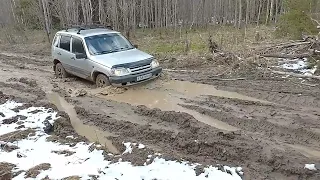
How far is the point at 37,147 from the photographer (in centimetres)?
639

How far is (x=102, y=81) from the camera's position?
1013 centimetres

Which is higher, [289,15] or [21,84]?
[289,15]

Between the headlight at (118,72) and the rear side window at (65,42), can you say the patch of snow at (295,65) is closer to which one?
the headlight at (118,72)

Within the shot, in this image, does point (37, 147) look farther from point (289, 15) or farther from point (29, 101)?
point (289, 15)

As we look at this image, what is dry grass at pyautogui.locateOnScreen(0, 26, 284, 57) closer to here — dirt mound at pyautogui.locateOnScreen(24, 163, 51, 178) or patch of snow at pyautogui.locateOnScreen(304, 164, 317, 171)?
patch of snow at pyautogui.locateOnScreen(304, 164, 317, 171)

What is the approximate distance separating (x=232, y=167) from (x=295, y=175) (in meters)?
0.89

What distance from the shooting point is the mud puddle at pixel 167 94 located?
8633 millimetres

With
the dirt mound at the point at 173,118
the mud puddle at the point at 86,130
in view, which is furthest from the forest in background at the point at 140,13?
the dirt mound at the point at 173,118

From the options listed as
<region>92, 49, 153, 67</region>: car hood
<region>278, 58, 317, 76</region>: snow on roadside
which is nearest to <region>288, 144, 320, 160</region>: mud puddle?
<region>278, 58, 317, 76</region>: snow on roadside

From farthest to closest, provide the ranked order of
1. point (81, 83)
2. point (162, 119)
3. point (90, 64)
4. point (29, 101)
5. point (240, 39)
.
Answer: point (240, 39) → point (81, 83) → point (90, 64) → point (29, 101) → point (162, 119)

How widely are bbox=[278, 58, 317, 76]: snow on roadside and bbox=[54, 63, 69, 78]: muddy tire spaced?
23.7ft

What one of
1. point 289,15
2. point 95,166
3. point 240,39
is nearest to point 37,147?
point 95,166

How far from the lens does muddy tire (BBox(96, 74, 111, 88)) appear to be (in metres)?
9.90

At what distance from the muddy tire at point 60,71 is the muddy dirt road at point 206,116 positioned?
1.03 feet
